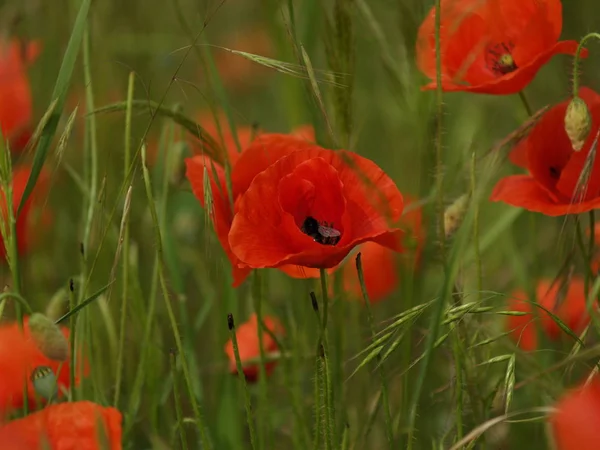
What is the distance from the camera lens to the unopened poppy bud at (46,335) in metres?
0.95

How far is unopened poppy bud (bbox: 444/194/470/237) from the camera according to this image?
43.4 inches

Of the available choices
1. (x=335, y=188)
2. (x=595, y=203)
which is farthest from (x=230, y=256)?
(x=595, y=203)

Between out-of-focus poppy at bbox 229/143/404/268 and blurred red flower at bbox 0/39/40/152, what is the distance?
2.14 ft

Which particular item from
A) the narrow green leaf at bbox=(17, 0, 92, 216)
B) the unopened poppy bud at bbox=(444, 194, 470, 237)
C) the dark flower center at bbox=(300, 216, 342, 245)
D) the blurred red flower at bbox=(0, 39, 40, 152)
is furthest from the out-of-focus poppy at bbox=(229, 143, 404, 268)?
the blurred red flower at bbox=(0, 39, 40, 152)

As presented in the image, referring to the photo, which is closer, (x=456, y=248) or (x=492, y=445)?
(x=456, y=248)

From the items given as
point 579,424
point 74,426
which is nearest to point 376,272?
point 74,426

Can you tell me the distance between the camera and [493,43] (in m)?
1.20

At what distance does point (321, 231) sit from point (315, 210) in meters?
A: 0.02

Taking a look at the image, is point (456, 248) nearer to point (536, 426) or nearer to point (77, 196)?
point (536, 426)

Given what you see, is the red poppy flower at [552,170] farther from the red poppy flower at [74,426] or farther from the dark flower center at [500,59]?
the red poppy flower at [74,426]

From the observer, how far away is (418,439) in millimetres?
1324

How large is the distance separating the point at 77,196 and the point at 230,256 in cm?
108

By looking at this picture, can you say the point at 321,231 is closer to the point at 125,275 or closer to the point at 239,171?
the point at 239,171

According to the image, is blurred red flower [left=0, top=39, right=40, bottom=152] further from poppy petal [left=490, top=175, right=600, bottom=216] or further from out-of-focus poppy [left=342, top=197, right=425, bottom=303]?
poppy petal [left=490, top=175, right=600, bottom=216]
